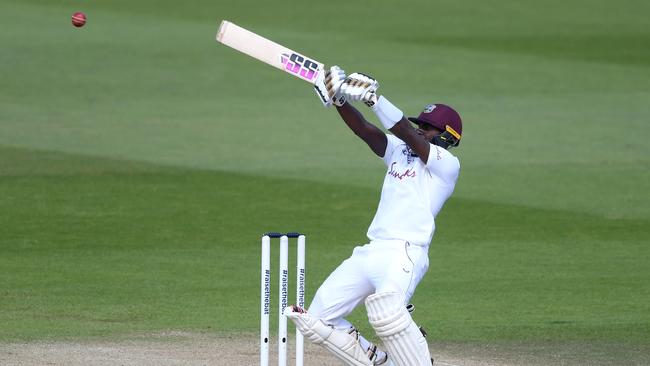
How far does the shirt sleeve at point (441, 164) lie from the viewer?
738 centimetres

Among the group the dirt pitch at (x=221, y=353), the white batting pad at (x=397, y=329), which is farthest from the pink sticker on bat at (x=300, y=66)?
the dirt pitch at (x=221, y=353)

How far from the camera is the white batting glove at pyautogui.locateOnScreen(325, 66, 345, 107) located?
720 centimetres

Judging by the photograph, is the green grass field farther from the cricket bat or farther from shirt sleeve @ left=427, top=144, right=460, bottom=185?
the cricket bat

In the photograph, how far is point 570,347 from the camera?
9266 mm

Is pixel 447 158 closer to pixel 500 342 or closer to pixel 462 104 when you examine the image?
pixel 500 342

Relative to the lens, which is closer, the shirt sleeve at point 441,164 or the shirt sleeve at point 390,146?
the shirt sleeve at point 441,164

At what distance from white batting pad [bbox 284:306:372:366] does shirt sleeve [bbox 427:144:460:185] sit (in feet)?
3.38

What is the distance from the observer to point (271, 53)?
7.55 meters

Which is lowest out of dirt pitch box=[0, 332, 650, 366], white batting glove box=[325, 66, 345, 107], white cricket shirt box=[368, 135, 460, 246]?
dirt pitch box=[0, 332, 650, 366]

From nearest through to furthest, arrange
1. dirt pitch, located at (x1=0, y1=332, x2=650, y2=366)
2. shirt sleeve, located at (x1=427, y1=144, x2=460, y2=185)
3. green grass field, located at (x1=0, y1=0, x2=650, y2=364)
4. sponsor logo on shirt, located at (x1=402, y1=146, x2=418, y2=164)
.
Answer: shirt sleeve, located at (x1=427, y1=144, x2=460, y2=185) < sponsor logo on shirt, located at (x1=402, y1=146, x2=418, y2=164) < dirt pitch, located at (x1=0, y1=332, x2=650, y2=366) < green grass field, located at (x1=0, y1=0, x2=650, y2=364)

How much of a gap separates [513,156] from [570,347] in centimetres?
862

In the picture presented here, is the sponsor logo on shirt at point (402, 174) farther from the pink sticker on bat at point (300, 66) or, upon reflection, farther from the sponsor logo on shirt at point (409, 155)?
the pink sticker on bat at point (300, 66)

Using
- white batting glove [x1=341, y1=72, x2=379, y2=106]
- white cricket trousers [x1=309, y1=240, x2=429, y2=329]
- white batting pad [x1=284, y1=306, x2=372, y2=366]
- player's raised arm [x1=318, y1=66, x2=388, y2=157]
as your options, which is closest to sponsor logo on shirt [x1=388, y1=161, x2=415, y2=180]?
player's raised arm [x1=318, y1=66, x2=388, y2=157]

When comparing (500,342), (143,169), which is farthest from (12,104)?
(500,342)
